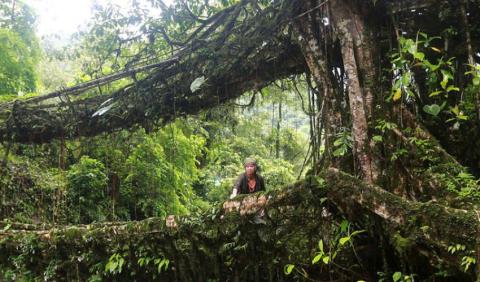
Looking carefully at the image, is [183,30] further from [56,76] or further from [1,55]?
[56,76]

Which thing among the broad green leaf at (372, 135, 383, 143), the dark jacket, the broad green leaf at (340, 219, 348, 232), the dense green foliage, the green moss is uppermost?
the dense green foliage

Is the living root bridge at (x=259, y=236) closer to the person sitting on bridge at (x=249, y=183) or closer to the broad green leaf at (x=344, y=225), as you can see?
the broad green leaf at (x=344, y=225)

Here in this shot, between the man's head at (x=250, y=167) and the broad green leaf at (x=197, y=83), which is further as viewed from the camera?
the man's head at (x=250, y=167)

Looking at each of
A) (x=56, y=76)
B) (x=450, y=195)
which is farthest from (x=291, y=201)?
(x=56, y=76)

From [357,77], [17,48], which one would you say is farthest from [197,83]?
Answer: [17,48]

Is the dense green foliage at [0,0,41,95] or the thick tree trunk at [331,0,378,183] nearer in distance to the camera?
the thick tree trunk at [331,0,378,183]

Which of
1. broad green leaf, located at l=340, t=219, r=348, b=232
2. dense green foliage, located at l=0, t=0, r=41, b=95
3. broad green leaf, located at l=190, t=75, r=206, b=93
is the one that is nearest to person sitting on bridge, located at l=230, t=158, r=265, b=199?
broad green leaf, located at l=190, t=75, r=206, b=93

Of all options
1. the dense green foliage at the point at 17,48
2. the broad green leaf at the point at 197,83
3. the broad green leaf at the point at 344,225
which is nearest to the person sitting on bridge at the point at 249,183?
Answer: the broad green leaf at the point at 197,83

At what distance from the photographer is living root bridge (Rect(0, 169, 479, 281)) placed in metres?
2.64

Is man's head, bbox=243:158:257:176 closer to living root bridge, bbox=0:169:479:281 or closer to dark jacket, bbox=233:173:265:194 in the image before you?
dark jacket, bbox=233:173:265:194

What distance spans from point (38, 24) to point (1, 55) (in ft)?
5.86

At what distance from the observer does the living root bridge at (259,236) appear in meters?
2.64

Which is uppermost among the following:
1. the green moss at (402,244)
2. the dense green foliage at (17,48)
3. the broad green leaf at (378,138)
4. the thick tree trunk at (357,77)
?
the dense green foliage at (17,48)

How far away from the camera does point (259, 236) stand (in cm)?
342
